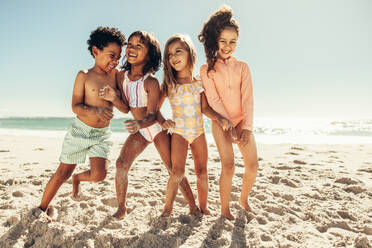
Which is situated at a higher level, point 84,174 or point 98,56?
point 98,56

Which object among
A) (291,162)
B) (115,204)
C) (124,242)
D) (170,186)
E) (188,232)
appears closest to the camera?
(124,242)

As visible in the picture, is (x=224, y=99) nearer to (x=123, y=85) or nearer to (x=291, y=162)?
(x=123, y=85)

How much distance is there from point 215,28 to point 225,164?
1.44m

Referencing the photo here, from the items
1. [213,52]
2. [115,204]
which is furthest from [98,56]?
[115,204]

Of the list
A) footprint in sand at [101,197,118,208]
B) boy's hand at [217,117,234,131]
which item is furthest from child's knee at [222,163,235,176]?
footprint in sand at [101,197,118,208]

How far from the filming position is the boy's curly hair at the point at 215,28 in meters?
2.62

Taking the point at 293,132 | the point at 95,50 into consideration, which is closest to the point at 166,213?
the point at 95,50

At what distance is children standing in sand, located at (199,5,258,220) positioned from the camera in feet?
8.41

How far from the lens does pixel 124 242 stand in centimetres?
205

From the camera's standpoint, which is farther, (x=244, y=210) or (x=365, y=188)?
(x=365, y=188)

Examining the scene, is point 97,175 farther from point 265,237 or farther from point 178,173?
point 265,237

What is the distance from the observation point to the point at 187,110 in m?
2.62

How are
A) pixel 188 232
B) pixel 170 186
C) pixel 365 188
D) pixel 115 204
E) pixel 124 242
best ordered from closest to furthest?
1. pixel 124 242
2. pixel 188 232
3. pixel 170 186
4. pixel 115 204
5. pixel 365 188

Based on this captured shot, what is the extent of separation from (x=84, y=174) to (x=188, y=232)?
126 cm
